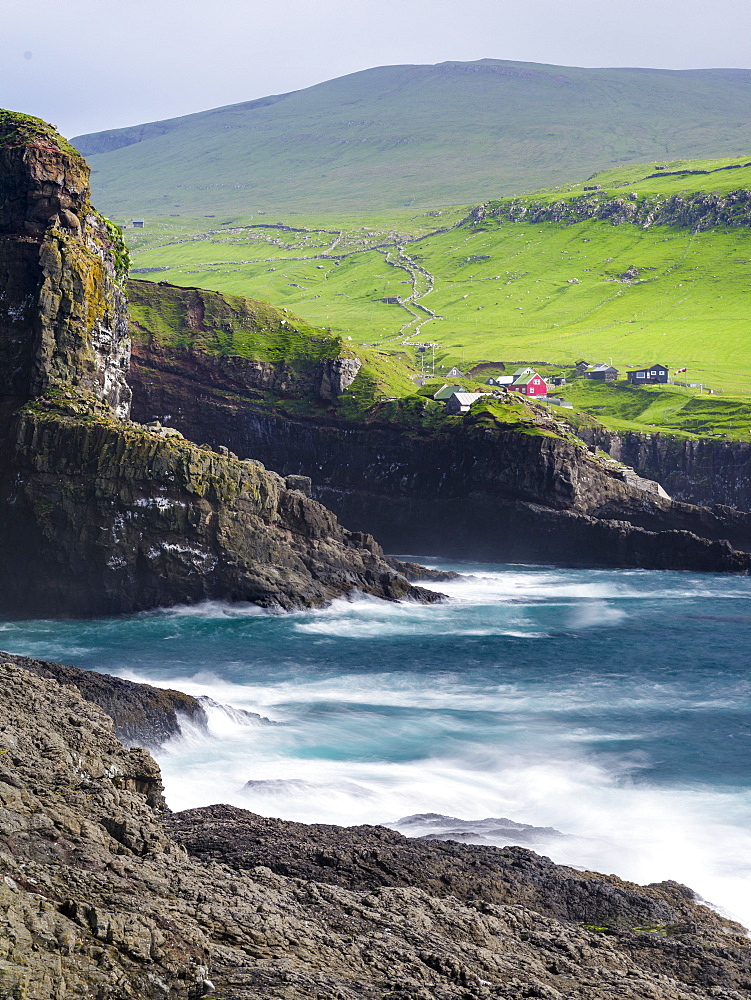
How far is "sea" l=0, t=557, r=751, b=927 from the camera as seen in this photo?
36812 millimetres

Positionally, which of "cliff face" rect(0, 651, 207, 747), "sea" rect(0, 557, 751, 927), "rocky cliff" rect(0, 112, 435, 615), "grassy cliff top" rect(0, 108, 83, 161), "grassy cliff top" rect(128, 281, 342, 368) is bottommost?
"sea" rect(0, 557, 751, 927)

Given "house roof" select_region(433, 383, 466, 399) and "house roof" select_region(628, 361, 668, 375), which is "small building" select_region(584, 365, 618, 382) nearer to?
"house roof" select_region(628, 361, 668, 375)

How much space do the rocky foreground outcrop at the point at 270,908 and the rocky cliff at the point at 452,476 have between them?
6384cm

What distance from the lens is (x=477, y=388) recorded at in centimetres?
12950

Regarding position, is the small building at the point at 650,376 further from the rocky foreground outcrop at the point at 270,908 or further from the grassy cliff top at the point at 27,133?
the rocky foreground outcrop at the point at 270,908

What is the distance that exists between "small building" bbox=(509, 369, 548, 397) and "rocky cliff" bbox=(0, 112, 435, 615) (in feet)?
258

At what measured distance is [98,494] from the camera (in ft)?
223

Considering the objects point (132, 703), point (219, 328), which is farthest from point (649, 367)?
point (132, 703)

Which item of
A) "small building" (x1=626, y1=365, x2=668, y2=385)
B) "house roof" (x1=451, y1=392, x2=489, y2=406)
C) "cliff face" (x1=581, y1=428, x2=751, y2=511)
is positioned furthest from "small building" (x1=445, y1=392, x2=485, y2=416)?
"small building" (x1=626, y1=365, x2=668, y2=385)

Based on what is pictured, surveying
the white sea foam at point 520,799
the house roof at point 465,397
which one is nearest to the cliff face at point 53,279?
the white sea foam at point 520,799

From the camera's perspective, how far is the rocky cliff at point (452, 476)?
307ft

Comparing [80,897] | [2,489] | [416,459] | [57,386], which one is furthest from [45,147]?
[80,897]

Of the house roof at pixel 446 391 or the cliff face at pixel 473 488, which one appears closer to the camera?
the cliff face at pixel 473 488

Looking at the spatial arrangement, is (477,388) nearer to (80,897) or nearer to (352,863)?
(352,863)
